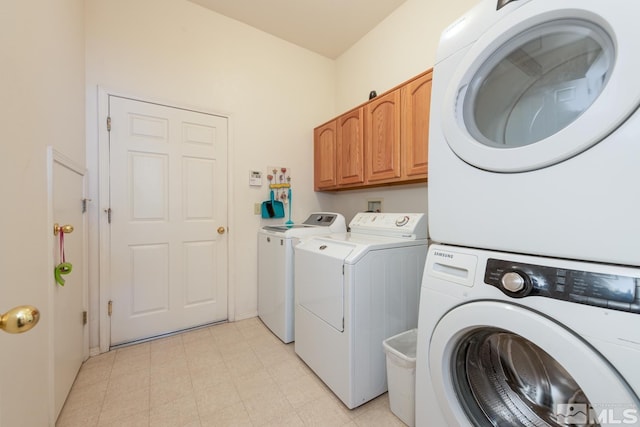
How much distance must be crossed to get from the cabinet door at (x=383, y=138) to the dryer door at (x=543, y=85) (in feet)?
3.08

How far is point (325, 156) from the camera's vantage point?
266cm

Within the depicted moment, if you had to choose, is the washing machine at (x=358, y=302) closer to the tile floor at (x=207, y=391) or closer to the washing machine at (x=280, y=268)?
the tile floor at (x=207, y=391)

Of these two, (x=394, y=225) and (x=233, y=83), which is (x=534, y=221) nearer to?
(x=394, y=225)

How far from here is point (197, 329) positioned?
2.27 meters

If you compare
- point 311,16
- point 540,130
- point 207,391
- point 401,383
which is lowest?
point 207,391

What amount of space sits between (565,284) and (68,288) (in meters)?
2.23

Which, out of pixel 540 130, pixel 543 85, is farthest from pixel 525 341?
pixel 543 85

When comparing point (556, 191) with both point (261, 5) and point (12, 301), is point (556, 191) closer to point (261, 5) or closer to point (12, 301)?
point (12, 301)

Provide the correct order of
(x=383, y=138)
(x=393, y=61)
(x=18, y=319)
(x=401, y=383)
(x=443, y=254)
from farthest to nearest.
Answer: (x=393, y=61)
(x=383, y=138)
(x=401, y=383)
(x=443, y=254)
(x=18, y=319)

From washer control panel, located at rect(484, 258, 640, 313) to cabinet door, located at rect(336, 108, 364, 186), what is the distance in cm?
155

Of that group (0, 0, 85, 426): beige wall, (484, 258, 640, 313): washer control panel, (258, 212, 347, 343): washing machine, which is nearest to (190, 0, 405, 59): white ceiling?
(0, 0, 85, 426): beige wall

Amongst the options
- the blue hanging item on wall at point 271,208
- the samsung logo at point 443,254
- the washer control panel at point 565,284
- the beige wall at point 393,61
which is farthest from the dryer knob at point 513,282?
the blue hanging item on wall at point 271,208

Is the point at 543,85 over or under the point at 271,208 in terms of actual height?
over

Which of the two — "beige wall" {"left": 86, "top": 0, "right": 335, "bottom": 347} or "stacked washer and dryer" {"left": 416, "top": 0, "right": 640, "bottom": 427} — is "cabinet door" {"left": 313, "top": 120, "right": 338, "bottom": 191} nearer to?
"beige wall" {"left": 86, "top": 0, "right": 335, "bottom": 347}
